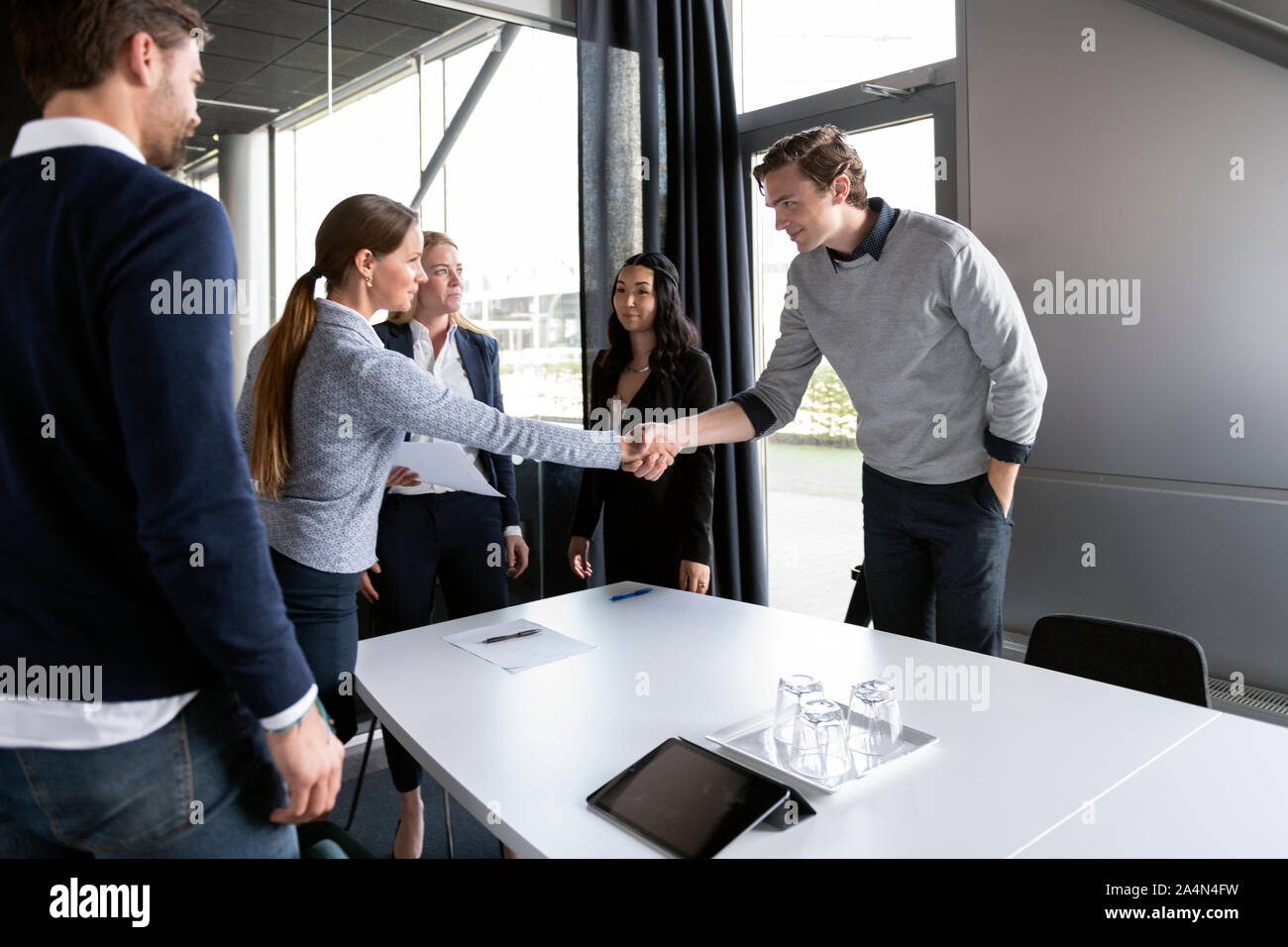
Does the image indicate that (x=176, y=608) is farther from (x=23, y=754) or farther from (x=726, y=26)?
(x=726, y=26)

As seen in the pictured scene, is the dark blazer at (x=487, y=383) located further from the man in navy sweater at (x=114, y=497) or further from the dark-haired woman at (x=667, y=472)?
the man in navy sweater at (x=114, y=497)

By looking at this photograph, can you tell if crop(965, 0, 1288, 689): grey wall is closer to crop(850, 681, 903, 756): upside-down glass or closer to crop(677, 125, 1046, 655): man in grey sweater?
crop(677, 125, 1046, 655): man in grey sweater

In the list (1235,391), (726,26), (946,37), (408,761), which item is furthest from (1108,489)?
(726,26)

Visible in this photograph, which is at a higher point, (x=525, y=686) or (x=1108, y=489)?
(x=1108, y=489)

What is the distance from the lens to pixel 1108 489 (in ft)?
9.10

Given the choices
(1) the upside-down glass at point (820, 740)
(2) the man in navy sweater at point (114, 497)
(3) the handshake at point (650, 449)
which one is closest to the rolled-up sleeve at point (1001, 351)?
(3) the handshake at point (650, 449)

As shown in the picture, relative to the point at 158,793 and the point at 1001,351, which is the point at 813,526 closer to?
the point at 1001,351

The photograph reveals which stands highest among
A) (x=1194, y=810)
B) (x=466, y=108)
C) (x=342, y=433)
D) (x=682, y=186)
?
(x=466, y=108)

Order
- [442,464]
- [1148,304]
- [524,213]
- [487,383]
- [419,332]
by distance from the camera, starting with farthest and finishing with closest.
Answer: [524,213]
[487,383]
[419,332]
[1148,304]
[442,464]

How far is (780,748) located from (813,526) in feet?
8.91

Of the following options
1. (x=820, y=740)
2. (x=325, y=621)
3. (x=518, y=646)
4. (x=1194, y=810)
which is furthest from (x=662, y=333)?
(x=1194, y=810)

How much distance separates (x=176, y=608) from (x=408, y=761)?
60.3 inches

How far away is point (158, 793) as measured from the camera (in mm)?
934

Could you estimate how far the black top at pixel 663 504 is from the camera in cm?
280
